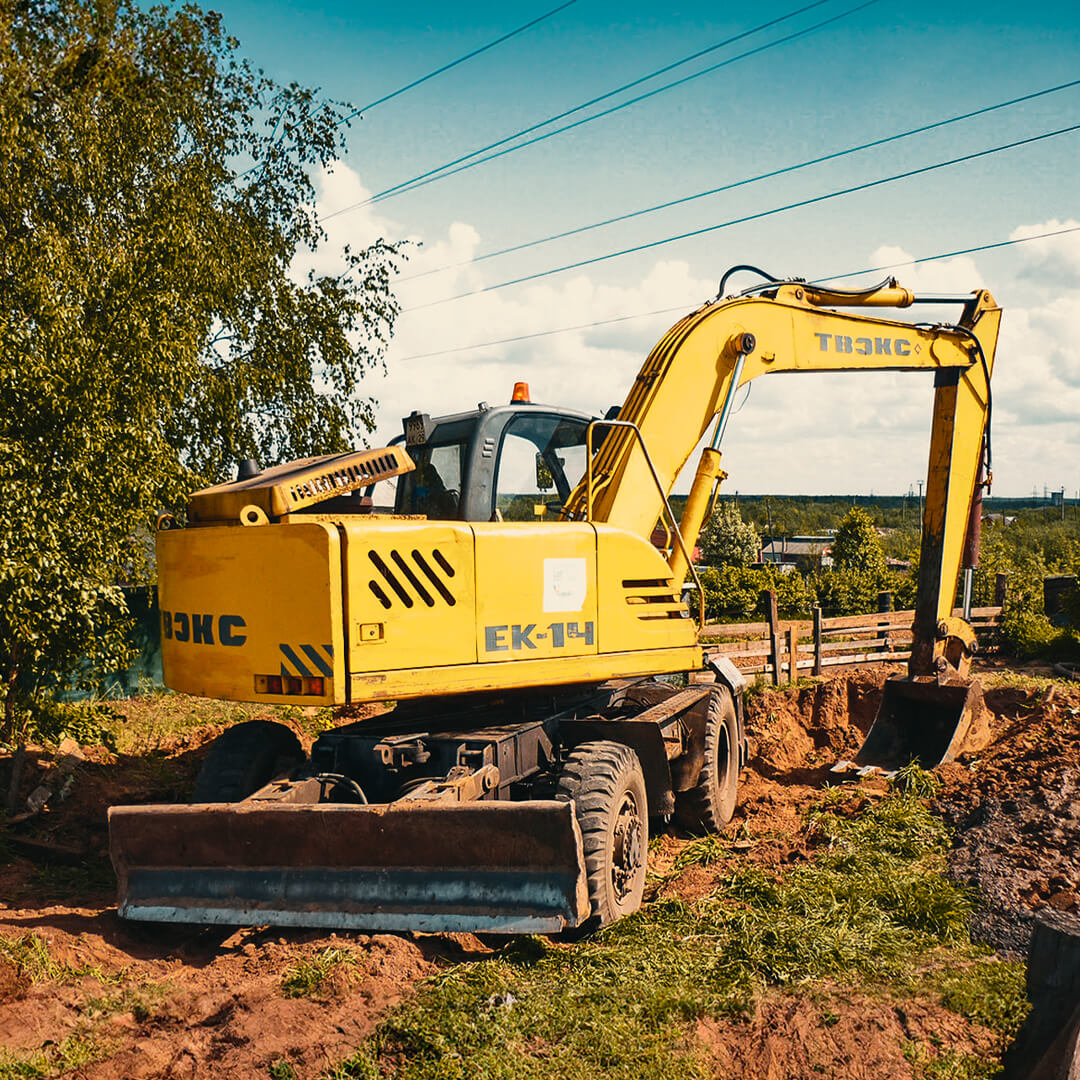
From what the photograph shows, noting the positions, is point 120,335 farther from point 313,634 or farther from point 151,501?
point 313,634

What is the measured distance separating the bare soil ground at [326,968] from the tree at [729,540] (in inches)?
1570

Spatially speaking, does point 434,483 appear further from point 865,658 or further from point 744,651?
point 865,658

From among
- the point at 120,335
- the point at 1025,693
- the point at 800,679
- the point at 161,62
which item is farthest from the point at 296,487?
the point at 161,62

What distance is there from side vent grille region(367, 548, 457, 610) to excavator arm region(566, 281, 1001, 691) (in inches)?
54.0

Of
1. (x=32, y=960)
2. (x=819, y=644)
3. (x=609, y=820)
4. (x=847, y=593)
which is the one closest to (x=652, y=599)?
(x=609, y=820)

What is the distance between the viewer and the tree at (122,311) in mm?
8391

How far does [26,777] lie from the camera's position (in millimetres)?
8922

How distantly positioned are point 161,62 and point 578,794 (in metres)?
16.0

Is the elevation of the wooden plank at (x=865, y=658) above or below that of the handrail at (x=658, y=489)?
below

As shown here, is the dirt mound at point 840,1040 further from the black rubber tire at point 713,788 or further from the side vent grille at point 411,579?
the black rubber tire at point 713,788

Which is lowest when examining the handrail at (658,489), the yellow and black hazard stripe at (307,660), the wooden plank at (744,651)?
the wooden plank at (744,651)

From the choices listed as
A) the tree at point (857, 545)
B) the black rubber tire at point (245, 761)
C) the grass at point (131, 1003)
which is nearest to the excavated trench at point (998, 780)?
the black rubber tire at point (245, 761)

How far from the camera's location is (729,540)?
48.7 m

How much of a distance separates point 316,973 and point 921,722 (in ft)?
22.1
